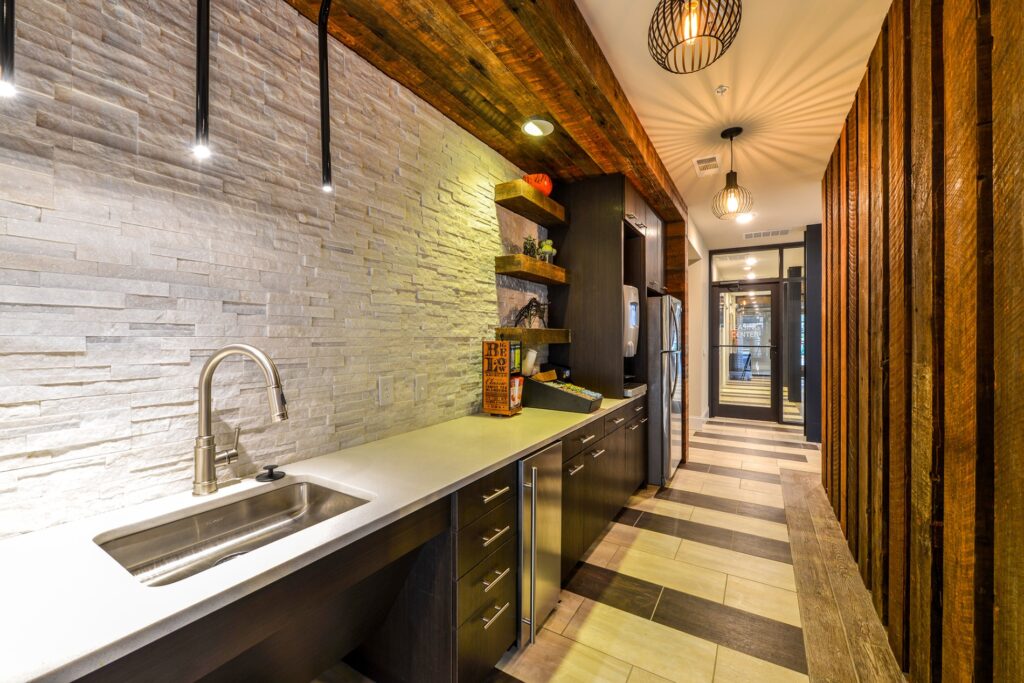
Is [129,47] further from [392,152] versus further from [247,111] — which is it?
[392,152]

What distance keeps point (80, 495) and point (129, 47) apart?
121 centimetres

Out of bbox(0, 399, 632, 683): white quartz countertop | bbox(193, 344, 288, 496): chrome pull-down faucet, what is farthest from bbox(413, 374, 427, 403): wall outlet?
bbox(193, 344, 288, 496): chrome pull-down faucet

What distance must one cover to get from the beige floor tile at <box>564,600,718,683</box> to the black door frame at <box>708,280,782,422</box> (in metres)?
5.54

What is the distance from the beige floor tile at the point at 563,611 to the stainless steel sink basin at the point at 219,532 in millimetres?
1212

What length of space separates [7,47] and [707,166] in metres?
3.91

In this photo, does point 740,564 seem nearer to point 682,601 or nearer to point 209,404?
point 682,601

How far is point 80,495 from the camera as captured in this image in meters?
1.07

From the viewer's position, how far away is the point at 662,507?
3234 millimetres

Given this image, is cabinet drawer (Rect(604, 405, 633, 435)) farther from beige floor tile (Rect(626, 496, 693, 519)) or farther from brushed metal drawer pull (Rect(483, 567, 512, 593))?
brushed metal drawer pull (Rect(483, 567, 512, 593))

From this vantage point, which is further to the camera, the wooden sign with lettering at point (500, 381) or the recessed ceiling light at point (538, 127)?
the wooden sign with lettering at point (500, 381)

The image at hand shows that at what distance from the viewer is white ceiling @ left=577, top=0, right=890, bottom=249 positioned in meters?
1.88

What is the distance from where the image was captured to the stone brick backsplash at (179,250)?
1.00m

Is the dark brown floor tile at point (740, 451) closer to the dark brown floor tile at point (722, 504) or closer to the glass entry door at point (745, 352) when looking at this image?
the dark brown floor tile at point (722, 504)

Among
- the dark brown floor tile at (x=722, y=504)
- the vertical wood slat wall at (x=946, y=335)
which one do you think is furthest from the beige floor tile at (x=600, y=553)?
the vertical wood slat wall at (x=946, y=335)
